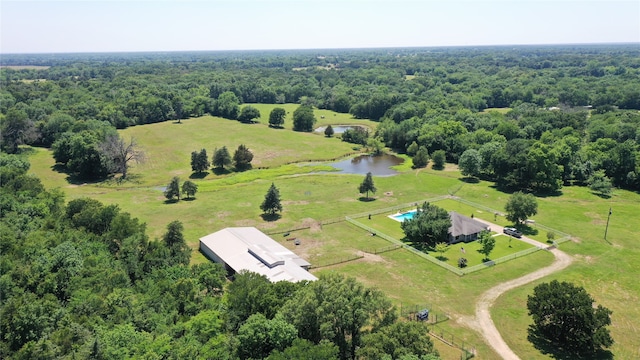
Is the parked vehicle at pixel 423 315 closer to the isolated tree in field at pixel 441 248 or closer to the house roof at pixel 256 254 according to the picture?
the house roof at pixel 256 254

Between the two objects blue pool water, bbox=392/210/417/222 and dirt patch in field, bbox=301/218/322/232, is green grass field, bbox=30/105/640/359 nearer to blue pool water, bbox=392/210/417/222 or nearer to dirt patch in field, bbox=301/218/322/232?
dirt patch in field, bbox=301/218/322/232

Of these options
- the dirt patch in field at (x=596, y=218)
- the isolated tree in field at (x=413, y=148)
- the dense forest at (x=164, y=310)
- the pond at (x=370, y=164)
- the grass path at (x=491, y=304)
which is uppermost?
the dense forest at (x=164, y=310)

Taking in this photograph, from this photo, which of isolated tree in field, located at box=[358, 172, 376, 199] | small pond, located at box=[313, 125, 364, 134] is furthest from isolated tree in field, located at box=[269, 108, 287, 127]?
isolated tree in field, located at box=[358, 172, 376, 199]

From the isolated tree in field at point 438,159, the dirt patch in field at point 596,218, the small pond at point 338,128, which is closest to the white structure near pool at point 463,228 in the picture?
the dirt patch in field at point 596,218

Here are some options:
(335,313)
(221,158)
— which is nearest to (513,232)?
(335,313)

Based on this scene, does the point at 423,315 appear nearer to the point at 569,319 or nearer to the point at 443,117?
the point at 569,319
